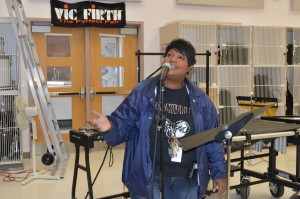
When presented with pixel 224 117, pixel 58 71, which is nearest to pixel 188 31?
pixel 224 117

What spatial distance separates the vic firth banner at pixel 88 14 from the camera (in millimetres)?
6077

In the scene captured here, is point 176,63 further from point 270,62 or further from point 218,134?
point 270,62

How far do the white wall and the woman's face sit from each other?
14.2 ft

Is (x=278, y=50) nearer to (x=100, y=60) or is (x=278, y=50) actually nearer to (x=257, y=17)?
(x=257, y=17)

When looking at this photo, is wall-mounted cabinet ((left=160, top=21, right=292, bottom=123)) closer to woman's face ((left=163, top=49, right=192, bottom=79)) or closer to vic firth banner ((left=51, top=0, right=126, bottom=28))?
vic firth banner ((left=51, top=0, right=126, bottom=28))

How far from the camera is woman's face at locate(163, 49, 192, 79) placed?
229 centimetres

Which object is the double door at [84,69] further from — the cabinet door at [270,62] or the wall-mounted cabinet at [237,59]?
the cabinet door at [270,62]

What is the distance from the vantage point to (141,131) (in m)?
2.21

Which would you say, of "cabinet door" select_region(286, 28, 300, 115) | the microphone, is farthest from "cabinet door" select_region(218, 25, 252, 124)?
the microphone

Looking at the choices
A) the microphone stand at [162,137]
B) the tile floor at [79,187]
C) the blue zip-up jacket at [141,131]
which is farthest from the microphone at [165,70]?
the tile floor at [79,187]

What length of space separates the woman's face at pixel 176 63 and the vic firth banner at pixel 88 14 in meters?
4.16

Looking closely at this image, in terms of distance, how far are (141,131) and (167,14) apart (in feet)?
15.8

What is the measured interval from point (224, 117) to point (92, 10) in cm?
288

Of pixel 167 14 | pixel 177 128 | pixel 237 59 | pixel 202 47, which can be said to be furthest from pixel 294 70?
pixel 177 128
